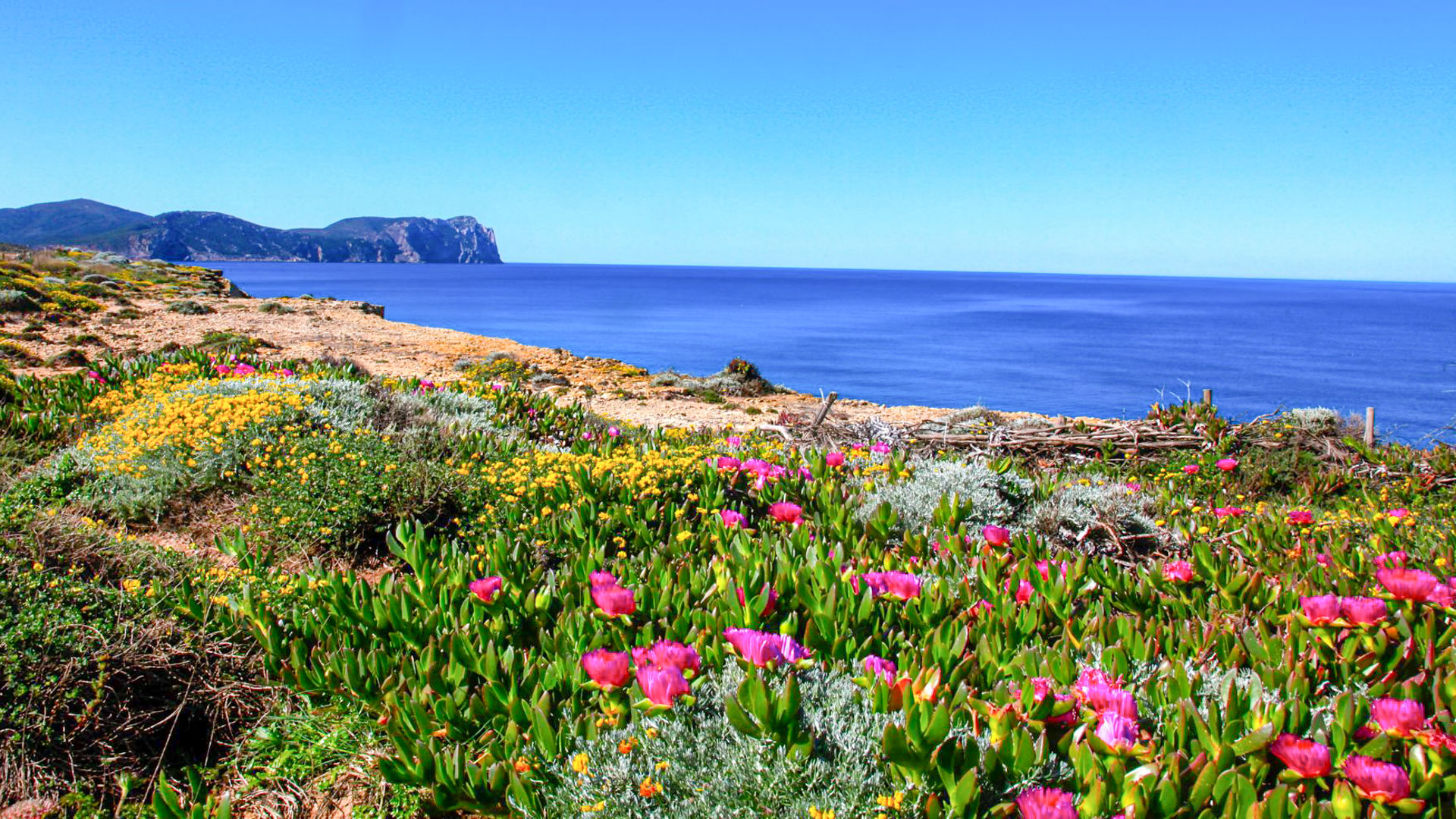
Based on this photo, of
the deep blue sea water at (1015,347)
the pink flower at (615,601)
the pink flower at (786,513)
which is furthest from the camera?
the deep blue sea water at (1015,347)

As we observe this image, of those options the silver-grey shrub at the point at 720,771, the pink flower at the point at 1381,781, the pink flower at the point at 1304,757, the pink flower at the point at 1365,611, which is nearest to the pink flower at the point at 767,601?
the silver-grey shrub at the point at 720,771

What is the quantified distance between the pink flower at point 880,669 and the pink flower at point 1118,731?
0.57m

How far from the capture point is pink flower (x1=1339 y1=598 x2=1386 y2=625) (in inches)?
106

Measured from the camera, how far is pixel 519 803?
2205 mm

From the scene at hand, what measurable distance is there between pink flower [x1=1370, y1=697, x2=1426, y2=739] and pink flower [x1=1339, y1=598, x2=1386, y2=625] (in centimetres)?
59

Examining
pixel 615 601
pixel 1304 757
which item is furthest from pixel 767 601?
pixel 1304 757

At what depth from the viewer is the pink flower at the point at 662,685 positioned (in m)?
2.30

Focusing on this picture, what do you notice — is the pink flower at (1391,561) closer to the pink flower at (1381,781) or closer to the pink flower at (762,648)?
the pink flower at (1381,781)

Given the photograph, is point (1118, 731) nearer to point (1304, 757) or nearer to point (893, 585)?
point (1304, 757)

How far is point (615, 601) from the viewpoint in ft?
9.41

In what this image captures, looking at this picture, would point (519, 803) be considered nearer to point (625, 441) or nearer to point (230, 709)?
point (230, 709)

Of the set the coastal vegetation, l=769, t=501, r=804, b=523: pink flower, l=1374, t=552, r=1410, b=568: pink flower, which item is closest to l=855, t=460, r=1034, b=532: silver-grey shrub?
the coastal vegetation

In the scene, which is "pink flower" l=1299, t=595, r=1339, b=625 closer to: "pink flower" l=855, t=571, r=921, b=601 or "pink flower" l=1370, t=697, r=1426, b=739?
"pink flower" l=1370, t=697, r=1426, b=739

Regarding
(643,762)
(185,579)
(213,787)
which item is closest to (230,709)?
(213,787)
